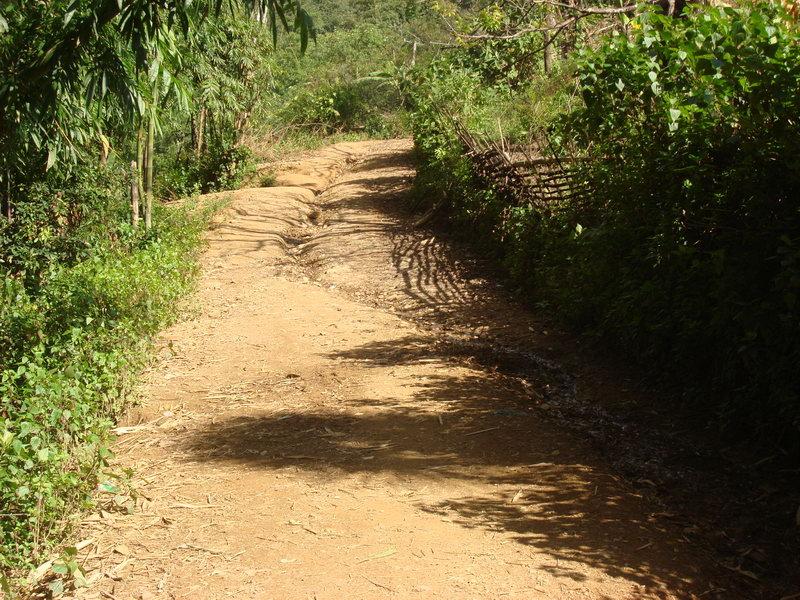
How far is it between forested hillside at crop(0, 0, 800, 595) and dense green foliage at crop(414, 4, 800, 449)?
0.02 metres

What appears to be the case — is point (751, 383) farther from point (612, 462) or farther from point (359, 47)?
point (359, 47)

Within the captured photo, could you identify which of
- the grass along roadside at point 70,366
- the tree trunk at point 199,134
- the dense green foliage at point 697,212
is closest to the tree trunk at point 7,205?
the grass along roadside at point 70,366

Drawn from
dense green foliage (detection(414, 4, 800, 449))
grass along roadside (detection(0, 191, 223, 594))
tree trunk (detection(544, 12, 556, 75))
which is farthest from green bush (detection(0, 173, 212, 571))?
tree trunk (detection(544, 12, 556, 75))

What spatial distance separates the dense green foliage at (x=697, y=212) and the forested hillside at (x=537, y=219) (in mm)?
16

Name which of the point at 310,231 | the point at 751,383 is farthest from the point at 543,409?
the point at 310,231

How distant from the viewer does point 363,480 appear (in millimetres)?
4449

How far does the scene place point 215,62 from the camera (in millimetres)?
14516

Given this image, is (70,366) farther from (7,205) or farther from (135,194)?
(135,194)

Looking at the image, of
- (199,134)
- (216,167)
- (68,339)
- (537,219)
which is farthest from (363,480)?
(199,134)

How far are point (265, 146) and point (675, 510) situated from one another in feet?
55.6

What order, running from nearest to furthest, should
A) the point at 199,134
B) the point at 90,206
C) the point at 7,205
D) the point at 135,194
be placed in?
the point at 7,205 < the point at 90,206 < the point at 135,194 < the point at 199,134

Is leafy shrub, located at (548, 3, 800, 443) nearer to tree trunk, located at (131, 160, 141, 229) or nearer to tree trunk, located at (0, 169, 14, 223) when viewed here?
tree trunk, located at (131, 160, 141, 229)

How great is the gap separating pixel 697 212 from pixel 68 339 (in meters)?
4.78

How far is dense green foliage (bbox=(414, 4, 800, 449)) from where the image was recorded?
428 centimetres
